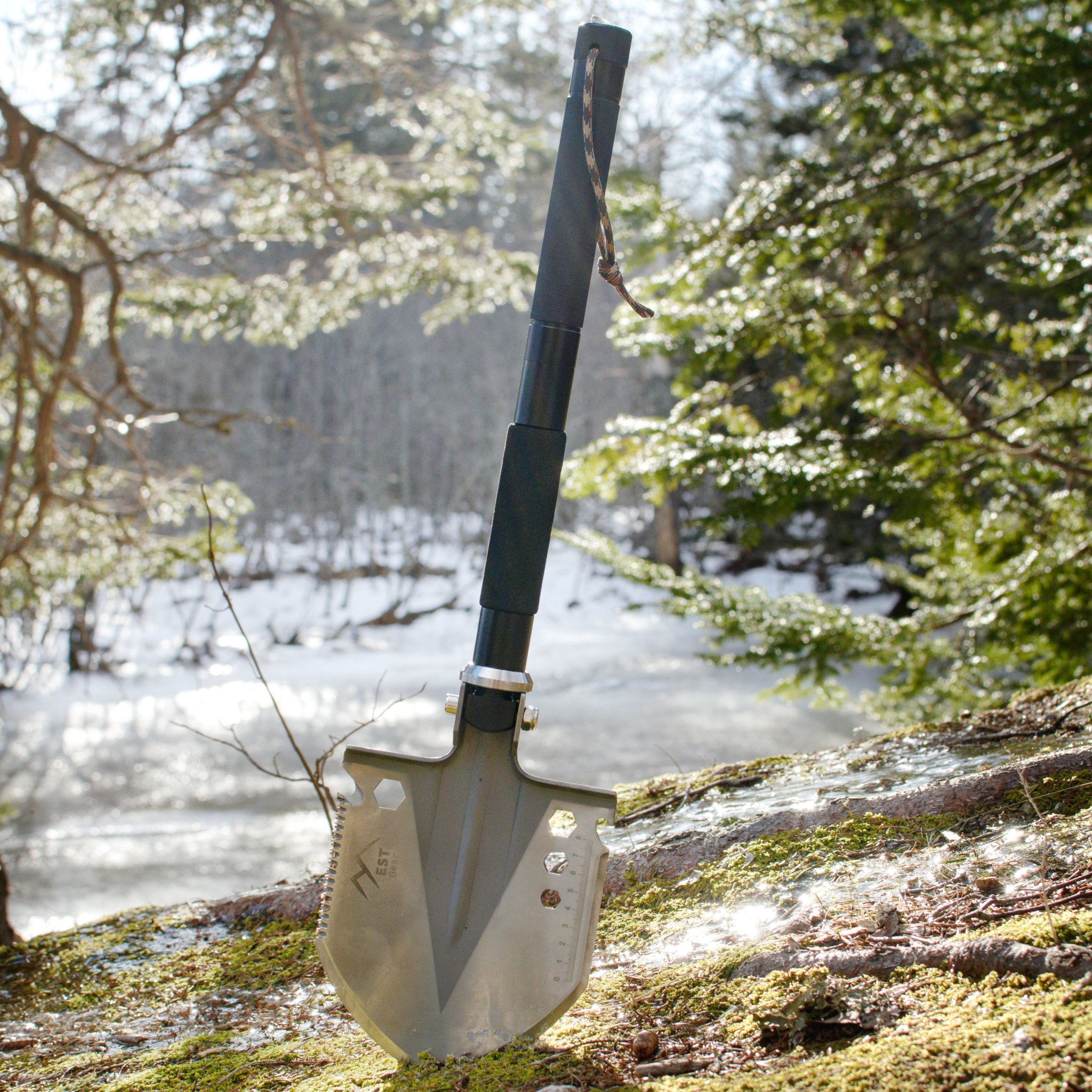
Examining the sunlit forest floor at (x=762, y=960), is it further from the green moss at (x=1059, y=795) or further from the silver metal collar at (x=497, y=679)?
the silver metal collar at (x=497, y=679)

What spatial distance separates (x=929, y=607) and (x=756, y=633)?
1.46 meters

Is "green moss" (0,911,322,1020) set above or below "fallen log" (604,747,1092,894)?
below

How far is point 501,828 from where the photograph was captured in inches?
69.0

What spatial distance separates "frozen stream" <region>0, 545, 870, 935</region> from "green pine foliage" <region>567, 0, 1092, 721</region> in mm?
874

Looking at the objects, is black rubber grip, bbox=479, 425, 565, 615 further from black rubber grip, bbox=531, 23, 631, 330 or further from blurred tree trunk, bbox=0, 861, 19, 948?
blurred tree trunk, bbox=0, 861, 19, 948

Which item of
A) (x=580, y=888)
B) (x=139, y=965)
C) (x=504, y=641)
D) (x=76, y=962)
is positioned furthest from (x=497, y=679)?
(x=76, y=962)

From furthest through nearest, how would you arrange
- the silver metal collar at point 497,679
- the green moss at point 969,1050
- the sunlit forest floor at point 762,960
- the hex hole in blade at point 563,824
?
the hex hole in blade at point 563,824, the silver metal collar at point 497,679, the sunlit forest floor at point 762,960, the green moss at point 969,1050

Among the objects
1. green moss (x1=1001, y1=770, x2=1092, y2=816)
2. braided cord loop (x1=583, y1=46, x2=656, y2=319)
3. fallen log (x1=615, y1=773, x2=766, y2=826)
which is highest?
braided cord loop (x1=583, y1=46, x2=656, y2=319)

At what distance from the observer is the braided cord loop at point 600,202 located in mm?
1811

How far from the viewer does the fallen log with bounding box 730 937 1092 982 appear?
1.36 meters

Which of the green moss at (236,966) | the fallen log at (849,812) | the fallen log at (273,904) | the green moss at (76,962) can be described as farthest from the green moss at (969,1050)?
the green moss at (76,962)

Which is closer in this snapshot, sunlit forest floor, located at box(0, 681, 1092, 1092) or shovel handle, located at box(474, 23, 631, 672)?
sunlit forest floor, located at box(0, 681, 1092, 1092)

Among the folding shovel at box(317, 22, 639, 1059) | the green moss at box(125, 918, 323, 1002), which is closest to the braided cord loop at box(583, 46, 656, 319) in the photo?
the folding shovel at box(317, 22, 639, 1059)

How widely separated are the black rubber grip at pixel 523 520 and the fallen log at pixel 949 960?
2.60 ft
